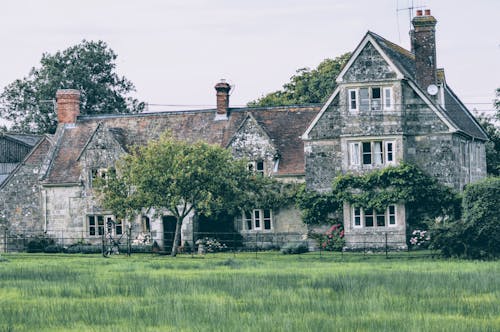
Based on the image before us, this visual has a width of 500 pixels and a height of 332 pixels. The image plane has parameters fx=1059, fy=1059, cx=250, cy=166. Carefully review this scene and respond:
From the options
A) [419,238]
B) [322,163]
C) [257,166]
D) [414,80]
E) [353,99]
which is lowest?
[419,238]

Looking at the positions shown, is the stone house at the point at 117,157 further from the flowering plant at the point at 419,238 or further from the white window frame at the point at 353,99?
the flowering plant at the point at 419,238

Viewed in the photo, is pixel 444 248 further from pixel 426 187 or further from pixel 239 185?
pixel 239 185

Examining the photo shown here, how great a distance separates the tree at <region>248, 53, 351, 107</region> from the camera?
86188 millimetres

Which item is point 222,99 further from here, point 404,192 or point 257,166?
point 404,192

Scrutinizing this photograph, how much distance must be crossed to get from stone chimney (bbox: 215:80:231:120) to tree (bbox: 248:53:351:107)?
1990 centimetres

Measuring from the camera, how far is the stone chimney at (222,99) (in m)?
65.0

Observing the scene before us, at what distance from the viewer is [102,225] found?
64.2 meters

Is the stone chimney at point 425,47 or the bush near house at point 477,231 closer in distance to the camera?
the bush near house at point 477,231

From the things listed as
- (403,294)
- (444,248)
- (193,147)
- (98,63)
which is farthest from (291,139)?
(98,63)

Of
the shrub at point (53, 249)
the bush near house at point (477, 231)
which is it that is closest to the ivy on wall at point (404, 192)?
the bush near house at point (477, 231)

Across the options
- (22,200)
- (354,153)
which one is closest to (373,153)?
(354,153)

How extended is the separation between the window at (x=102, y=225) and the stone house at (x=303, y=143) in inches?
3.3

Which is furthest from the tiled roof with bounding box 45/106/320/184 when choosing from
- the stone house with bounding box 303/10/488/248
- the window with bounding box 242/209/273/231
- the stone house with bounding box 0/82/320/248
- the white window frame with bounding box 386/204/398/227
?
the white window frame with bounding box 386/204/398/227

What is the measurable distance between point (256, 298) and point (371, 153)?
2877cm
